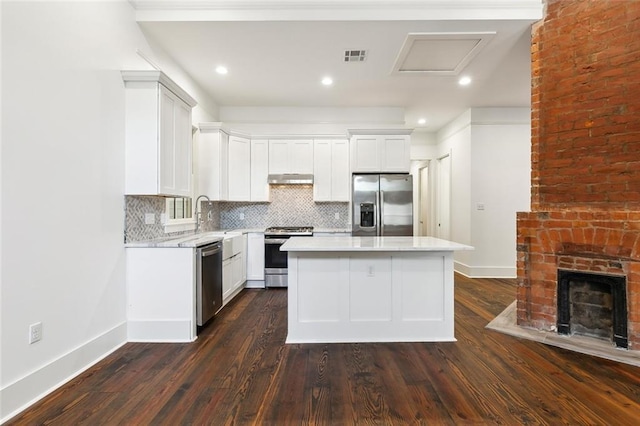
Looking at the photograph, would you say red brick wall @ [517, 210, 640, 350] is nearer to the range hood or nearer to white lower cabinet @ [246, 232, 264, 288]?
the range hood

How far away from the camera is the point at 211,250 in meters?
3.19

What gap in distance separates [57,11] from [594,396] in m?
4.43

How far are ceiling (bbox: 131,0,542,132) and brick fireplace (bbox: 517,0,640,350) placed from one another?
0.46 metres

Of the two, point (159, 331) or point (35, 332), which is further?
point (159, 331)

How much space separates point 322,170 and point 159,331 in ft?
11.1

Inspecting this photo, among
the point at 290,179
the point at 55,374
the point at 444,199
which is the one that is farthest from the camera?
the point at 444,199

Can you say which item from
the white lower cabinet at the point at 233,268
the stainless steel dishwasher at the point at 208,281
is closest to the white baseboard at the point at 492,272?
the white lower cabinet at the point at 233,268

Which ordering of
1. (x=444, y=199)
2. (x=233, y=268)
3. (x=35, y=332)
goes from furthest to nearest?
(x=444, y=199), (x=233, y=268), (x=35, y=332)

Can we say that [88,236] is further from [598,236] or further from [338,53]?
[598,236]

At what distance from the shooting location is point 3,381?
1.73m

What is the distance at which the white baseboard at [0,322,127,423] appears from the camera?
177 centimetres

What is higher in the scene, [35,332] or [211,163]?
[211,163]

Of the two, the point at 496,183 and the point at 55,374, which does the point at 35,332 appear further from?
the point at 496,183

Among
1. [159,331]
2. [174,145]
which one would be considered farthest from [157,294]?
[174,145]
